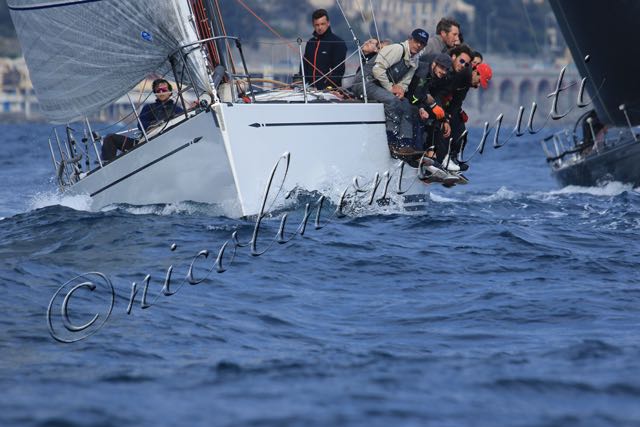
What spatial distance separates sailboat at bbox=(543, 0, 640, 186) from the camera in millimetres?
14672

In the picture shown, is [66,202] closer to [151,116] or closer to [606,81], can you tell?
[151,116]

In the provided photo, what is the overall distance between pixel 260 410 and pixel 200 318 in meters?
1.74

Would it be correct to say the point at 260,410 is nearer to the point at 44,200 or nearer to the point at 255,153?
the point at 255,153

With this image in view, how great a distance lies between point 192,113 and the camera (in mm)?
8953

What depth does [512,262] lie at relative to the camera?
25.3 feet

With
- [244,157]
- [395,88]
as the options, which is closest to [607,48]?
[395,88]

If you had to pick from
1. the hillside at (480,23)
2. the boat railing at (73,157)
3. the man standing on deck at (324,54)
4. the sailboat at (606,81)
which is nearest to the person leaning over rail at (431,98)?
the man standing on deck at (324,54)

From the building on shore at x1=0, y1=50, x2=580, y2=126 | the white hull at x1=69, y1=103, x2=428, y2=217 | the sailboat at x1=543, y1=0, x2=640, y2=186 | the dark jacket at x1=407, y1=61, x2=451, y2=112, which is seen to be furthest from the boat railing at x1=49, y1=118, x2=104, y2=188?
the building on shore at x1=0, y1=50, x2=580, y2=126

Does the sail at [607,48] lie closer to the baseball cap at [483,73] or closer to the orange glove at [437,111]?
the baseball cap at [483,73]

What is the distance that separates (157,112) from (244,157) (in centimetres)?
161

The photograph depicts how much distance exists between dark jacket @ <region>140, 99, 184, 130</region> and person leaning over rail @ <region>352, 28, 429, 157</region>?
5.38 ft

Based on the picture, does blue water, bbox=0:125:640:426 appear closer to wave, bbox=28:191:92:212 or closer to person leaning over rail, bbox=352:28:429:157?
wave, bbox=28:191:92:212

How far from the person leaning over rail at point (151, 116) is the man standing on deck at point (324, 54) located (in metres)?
1.36

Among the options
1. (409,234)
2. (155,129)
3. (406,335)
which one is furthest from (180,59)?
(406,335)
